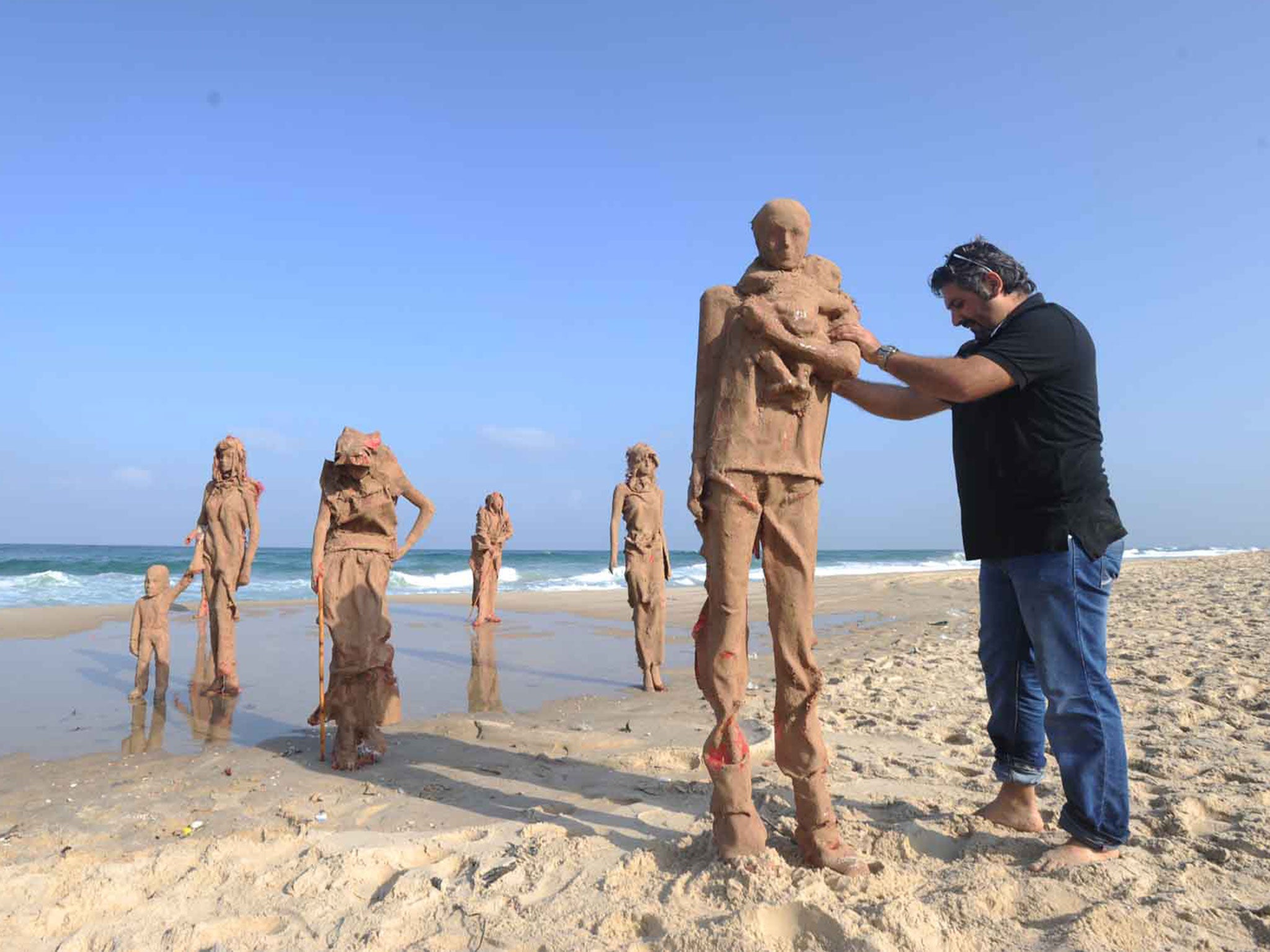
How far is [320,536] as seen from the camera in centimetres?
594

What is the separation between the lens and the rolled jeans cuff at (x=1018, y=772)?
367 centimetres

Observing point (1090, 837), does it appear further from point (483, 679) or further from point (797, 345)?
point (483, 679)

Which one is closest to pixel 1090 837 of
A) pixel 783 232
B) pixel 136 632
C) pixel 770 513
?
pixel 770 513

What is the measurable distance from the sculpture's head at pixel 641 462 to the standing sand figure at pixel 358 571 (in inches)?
159

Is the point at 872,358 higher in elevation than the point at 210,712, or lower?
higher

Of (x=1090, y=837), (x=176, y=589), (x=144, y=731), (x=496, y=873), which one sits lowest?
(x=144, y=731)

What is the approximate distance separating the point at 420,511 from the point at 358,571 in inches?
26.3

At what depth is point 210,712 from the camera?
7.50 m

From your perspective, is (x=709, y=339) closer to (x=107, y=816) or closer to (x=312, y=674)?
(x=107, y=816)

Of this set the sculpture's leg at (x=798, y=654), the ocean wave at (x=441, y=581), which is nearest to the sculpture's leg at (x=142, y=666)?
the sculpture's leg at (x=798, y=654)

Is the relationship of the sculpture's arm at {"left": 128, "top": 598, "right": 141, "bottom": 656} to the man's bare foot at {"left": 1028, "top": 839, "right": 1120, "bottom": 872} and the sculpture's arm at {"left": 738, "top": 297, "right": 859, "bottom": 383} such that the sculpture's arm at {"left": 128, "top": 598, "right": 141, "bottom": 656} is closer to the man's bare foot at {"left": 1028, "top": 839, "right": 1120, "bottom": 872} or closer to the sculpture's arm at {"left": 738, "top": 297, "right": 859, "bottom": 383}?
the sculpture's arm at {"left": 738, "top": 297, "right": 859, "bottom": 383}

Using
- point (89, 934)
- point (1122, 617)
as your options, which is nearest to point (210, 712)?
point (89, 934)

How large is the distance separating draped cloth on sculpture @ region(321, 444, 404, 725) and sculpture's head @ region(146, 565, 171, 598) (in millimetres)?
3620

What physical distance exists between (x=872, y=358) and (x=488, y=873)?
107 inches
